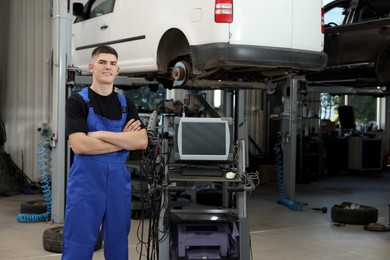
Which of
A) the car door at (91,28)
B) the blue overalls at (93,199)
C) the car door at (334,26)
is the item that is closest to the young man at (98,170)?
the blue overalls at (93,199)

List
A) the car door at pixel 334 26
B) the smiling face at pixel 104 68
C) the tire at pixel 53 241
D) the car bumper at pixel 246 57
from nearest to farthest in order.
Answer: the smiling face at pixel 104 68, the car bumper at pixel 246 57, the tire at pixel 53 241, the car door at pixel 334 26

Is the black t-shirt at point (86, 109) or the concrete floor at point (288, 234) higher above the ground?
the black t-shirt at point (86, 109)

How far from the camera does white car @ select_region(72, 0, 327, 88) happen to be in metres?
4.50

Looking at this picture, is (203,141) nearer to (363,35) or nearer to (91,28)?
(91,28)

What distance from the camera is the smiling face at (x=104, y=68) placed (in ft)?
10.5

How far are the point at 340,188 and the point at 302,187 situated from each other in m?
0.68

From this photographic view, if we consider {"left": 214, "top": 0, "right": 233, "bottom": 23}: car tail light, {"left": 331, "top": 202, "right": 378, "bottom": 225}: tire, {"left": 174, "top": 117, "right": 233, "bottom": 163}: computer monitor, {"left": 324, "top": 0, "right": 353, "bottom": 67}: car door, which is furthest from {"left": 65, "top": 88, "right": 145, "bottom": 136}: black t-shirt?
{"left": 324, "top": 0, "right": 353, "bottom": 67}: car door

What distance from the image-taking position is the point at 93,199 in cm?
312

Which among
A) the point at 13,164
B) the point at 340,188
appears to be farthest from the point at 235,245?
the point at 340,188

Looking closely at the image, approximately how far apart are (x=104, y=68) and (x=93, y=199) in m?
0.76

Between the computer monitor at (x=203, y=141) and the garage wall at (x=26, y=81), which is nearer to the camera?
the computer monitor at (x=203, y=141)

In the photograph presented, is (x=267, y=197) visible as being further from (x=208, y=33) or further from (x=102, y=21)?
(x=208, y=33)

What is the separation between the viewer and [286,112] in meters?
7.86

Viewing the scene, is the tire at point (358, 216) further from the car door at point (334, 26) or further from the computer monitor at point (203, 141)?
the computer monitor at point (203, 141)
